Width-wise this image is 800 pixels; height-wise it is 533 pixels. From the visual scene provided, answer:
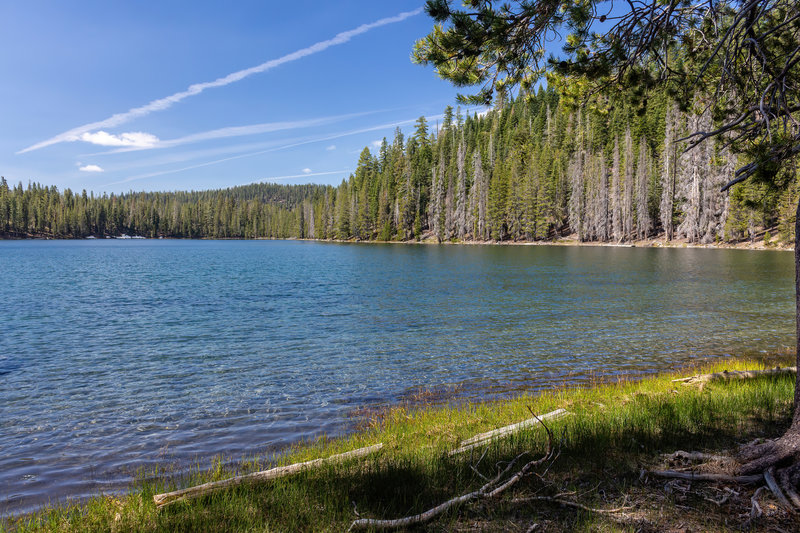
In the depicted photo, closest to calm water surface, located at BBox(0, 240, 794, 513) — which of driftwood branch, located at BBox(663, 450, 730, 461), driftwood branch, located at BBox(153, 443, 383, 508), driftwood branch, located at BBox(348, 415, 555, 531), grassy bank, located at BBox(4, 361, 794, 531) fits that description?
grassy bank, located at BBox(4, 361, 794, 531)

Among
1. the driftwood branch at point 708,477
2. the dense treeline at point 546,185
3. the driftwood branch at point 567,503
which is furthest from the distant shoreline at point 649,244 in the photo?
the driftwood branch at point 567,503

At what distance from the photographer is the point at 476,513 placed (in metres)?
4.26

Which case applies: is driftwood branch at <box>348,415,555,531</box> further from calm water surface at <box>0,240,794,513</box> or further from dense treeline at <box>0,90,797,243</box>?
dense treeline at <box>0,90,797,243</box>

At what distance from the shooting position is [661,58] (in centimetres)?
716

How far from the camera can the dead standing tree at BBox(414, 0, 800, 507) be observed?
18.6ft

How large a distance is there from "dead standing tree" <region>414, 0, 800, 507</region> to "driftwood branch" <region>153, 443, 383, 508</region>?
4.68 m

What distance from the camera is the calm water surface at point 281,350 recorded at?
880cm

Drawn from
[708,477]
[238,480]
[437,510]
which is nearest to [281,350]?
[238,480]

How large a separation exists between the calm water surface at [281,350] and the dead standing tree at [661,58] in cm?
724

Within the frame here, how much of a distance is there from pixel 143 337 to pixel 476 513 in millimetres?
17598

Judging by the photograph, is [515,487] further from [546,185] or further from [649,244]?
[546,185]

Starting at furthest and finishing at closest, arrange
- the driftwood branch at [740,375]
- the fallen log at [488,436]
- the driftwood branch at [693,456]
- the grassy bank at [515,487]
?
1. the driftwood branch at [740,375]
2. the fallen log at [488,436]
3. the driftwood branch at [693,456]
4. the grassy bank at [515,487]

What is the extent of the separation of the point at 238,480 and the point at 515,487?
122 inches

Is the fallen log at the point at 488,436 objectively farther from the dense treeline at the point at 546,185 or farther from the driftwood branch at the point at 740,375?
the dense treeline at the point at 546,185
